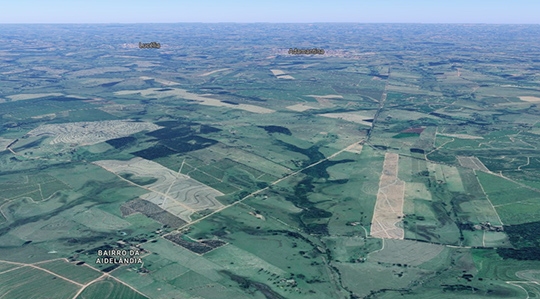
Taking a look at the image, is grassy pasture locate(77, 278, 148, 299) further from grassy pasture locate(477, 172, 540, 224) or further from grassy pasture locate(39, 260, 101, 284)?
grassy pasture locate(477, 172, 540, 224)

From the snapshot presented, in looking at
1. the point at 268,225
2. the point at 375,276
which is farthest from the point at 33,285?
the point at 375,276

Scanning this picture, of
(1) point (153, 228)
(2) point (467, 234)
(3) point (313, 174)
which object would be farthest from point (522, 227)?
(1) point (153, 228)

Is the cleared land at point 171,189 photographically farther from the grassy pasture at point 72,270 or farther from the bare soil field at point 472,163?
the bare soil field at point 472,163

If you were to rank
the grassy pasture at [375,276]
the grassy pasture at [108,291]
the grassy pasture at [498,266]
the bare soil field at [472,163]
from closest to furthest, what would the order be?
1. the grassy pasture at [108,291]
2. the grassy pasture at [375,276]
3. the grassy pasture at [498,266]
4. the bare soil field at [472,163]

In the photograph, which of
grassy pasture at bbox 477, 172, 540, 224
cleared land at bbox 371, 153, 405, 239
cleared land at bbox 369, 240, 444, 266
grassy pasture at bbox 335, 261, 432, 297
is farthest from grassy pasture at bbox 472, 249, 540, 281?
grassy pasture at bbox 477, 172, 540, 224

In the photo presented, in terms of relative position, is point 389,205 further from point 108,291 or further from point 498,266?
point 108,291

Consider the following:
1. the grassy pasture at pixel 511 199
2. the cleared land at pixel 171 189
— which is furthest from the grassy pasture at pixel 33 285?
the grassy pasture at pixel 511 199
